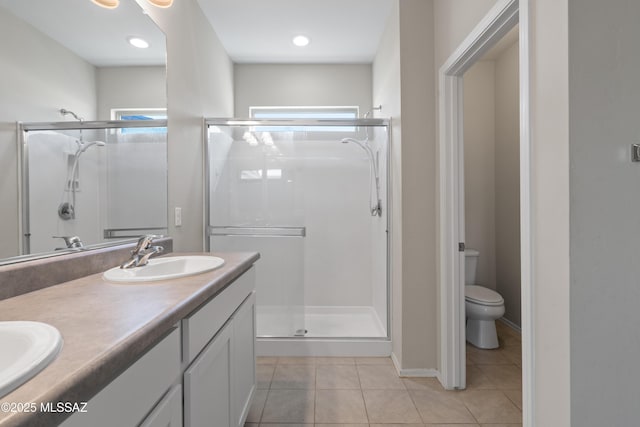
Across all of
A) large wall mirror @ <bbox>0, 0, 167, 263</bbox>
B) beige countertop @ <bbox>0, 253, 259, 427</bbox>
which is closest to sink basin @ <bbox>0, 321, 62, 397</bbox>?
beige countertop @ <bbox>0, 253, 259, 427</bbox>

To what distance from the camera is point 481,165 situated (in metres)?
3.06

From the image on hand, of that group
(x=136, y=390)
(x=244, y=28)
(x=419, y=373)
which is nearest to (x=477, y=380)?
(x=419, y=373)

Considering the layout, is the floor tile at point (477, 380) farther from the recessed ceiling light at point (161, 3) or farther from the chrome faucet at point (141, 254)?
the recessed ceiling light at point (161, 3)

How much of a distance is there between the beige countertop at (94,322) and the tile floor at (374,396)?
108 centimetres

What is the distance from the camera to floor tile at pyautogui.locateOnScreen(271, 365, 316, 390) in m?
1.95

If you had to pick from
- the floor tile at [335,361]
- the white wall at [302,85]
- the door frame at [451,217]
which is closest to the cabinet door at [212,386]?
the floor tile at [335,361]

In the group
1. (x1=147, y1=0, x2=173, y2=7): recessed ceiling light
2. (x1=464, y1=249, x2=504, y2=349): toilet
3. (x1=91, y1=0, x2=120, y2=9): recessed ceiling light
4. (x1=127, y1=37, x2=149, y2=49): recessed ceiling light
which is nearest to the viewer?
(x1=91, y1=0, x2=120, y2=9): recessed ceiling light

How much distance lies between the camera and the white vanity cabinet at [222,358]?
0.90 metres

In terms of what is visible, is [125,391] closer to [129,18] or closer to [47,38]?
[47,38]

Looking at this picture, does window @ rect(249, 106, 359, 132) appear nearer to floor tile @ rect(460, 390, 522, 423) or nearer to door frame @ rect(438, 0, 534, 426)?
door frame @ rect(438, 0, 534, 426)

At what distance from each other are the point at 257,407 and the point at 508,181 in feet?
9.31
